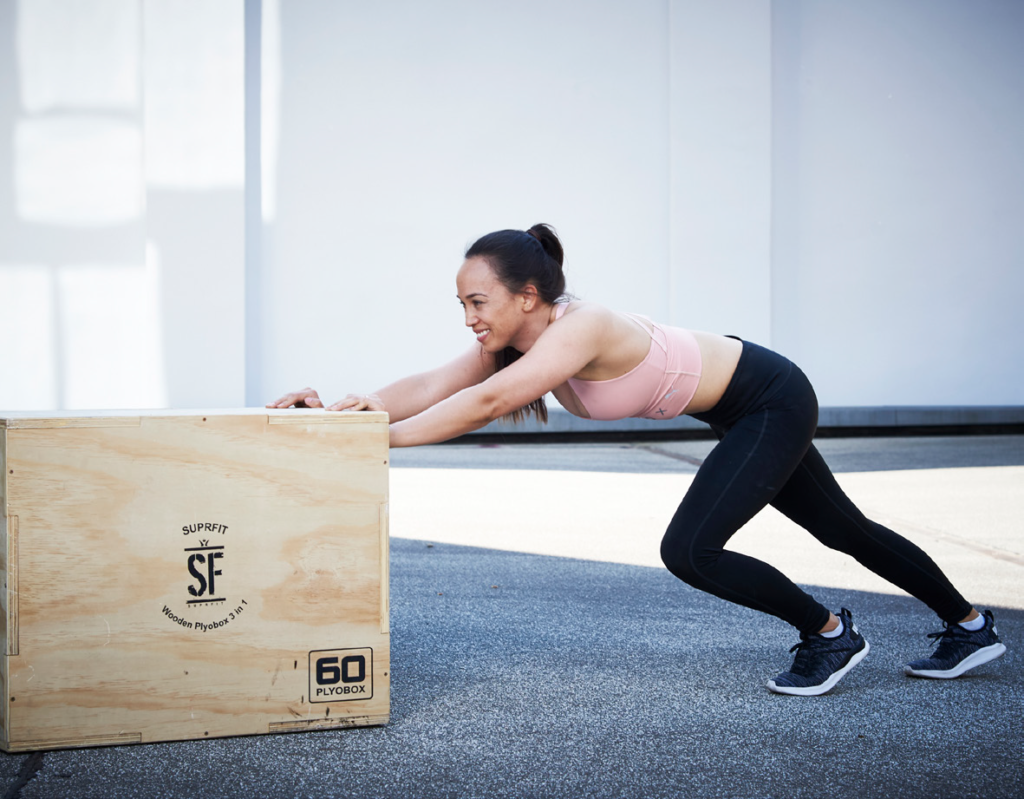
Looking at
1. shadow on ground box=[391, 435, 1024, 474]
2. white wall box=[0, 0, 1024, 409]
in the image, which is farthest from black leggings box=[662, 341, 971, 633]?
white wall box=[0, 0, 1024, 409]

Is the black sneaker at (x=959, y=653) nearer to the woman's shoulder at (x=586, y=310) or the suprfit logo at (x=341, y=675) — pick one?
the woman's shoulder at (x=586, y=310)

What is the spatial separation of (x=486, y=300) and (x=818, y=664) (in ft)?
3.76

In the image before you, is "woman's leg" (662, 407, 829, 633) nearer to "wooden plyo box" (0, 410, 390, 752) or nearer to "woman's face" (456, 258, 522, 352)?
"woman's face" (456, 258, 522, 352)

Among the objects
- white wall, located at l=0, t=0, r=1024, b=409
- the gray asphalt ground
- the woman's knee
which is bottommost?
the gray asphalt ground

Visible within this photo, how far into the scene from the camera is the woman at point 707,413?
200cm

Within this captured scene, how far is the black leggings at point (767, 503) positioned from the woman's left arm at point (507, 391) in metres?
0.42

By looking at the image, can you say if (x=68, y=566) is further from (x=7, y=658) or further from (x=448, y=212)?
(x=448, y=212)

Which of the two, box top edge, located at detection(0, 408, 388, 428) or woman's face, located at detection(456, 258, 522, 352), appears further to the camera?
woman's face, located at detection(456, 258, 522, 352)

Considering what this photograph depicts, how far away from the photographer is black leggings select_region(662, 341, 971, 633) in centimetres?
207

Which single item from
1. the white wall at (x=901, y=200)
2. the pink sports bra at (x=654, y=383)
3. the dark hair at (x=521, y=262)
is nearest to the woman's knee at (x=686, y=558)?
the pink sports bra at (x=654, y=383)

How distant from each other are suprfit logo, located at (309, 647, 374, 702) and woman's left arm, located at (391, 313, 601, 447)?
1.43 feet

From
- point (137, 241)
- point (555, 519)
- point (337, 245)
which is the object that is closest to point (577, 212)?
point (337, 245)

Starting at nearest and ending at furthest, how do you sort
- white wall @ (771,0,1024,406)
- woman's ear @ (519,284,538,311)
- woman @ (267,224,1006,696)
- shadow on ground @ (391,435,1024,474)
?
1. woman @ (267,224,1006,696)
2. woman's ear @ (519,284,538,311)
3. shadow on ground @ (391,435,1024,474)
4. white wall @ (771,0,1024,406)

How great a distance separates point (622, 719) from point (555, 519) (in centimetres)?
260
